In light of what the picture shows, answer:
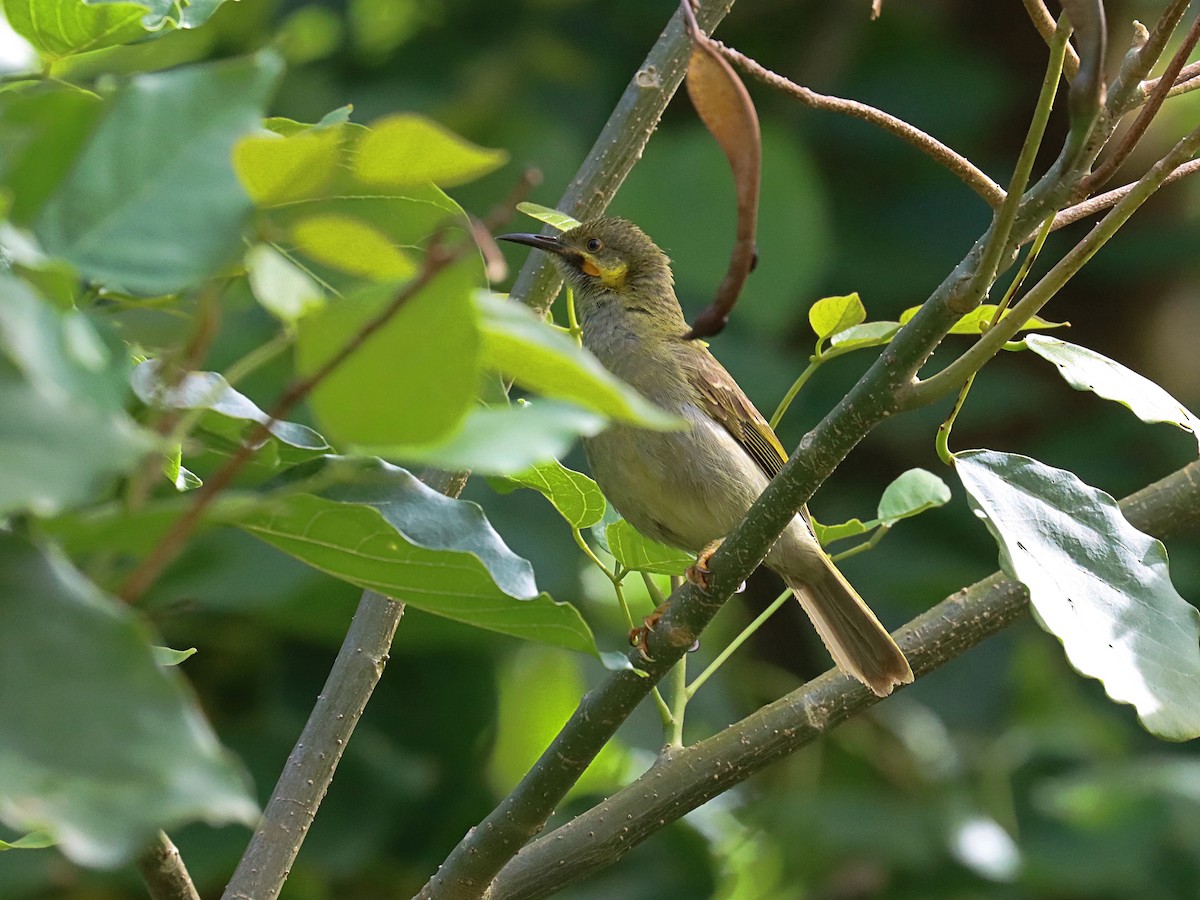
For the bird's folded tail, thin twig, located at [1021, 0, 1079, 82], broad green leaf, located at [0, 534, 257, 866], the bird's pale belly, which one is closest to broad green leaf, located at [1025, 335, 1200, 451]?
thin twig, located at [1021, 0, 1079, 82]

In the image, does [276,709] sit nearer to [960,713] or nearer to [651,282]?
[651,282]

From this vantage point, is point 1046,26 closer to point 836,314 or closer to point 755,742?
point 836,314

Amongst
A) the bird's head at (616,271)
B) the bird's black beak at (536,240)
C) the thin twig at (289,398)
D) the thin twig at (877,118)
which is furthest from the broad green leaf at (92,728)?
the bird's head at (616,271)

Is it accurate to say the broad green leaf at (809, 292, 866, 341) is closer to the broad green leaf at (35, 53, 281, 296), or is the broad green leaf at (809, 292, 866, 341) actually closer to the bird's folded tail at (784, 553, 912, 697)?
the bird's folded tail at (784, 553, 912, 697)

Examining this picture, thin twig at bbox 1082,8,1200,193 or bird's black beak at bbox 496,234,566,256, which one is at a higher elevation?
thin twig at bbox 1082,8,1200,193

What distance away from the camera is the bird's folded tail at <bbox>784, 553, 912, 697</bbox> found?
2719mm

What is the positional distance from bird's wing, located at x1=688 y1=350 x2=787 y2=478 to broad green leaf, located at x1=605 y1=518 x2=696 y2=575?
199 centimetres

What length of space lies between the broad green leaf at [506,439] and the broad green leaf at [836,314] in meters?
1.15

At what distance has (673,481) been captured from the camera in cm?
394

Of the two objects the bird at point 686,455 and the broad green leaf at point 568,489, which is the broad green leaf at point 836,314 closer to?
the broad green leaf at point 568,489

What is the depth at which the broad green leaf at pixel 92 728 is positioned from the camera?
779 mm

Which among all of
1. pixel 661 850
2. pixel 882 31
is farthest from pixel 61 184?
pixel 882 31

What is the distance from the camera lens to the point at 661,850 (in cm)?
468

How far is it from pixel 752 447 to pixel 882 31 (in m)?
3.23
